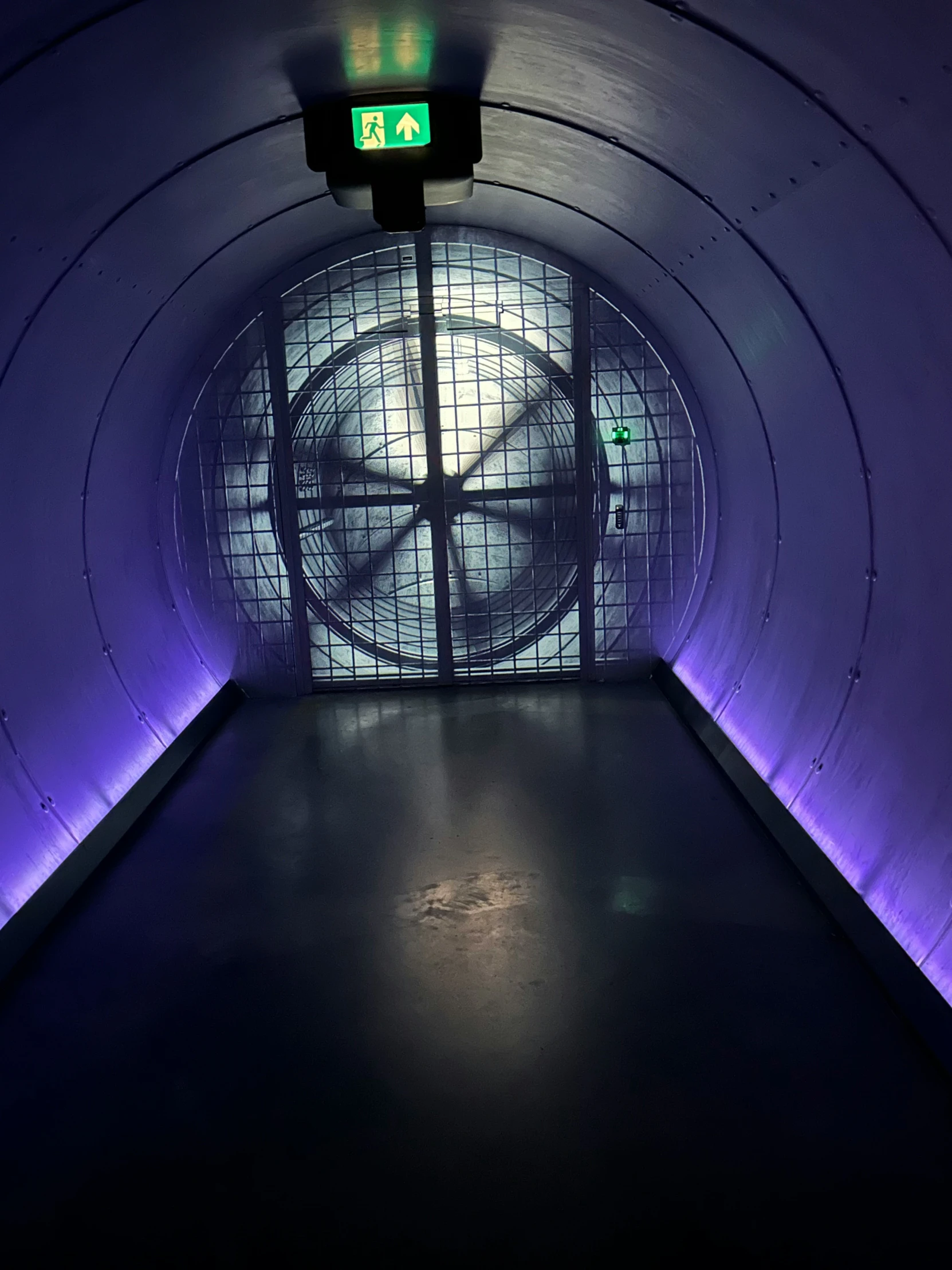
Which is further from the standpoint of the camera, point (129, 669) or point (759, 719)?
point (129, 669)

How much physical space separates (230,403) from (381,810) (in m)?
4.56

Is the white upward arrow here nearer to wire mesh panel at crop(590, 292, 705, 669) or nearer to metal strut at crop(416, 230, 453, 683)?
metal strut at crop(416, 230, 453, 683)

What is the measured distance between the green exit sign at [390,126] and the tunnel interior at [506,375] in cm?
32

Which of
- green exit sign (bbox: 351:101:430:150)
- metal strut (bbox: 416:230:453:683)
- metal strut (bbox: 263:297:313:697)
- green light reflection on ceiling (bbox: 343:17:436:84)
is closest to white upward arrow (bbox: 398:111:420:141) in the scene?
green exit sign (bbox: 351:101:430:150)

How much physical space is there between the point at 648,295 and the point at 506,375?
1.58 metres

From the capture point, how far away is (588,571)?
10781mm

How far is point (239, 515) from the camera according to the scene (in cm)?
1075

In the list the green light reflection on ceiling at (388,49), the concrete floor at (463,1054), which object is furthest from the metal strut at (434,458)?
the green light reflection on ceiling at (388,49)

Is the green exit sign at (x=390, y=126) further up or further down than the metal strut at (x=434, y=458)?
further up

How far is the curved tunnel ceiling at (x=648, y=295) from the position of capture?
439 centimetres

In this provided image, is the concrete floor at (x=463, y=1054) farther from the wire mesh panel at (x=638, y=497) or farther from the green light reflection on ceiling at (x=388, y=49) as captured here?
the green light reflection on ceiling at (x=388, y=49)

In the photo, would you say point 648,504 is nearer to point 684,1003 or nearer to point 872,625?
point 872,625

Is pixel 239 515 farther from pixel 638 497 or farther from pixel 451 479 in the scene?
pixel 638 497

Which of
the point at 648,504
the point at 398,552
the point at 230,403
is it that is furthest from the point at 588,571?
the point at 230,403
